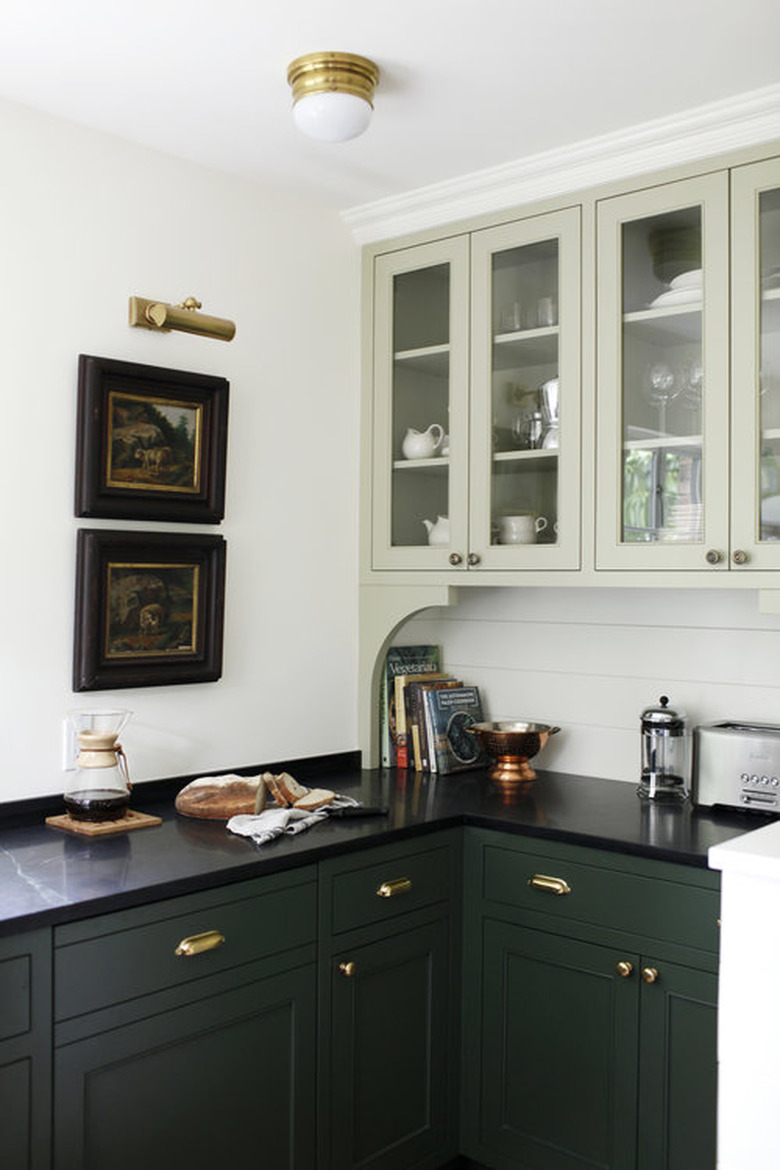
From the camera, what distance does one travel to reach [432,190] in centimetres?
283

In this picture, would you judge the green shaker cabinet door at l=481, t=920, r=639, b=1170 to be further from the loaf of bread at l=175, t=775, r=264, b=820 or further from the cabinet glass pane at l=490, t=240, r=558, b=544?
the cabinet glass pane at l=490, t=240, r=558, b=544

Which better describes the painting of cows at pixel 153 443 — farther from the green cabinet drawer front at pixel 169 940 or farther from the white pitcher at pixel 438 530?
the green cabinet drawer front at pixel 169 940

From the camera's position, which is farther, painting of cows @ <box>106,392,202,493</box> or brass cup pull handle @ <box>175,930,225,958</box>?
painting of cows @ <box>106,392,202,493</box>

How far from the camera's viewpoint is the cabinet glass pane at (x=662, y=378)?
246 cm

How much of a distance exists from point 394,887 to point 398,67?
1.66m

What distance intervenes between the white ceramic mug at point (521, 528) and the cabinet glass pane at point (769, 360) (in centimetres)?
55

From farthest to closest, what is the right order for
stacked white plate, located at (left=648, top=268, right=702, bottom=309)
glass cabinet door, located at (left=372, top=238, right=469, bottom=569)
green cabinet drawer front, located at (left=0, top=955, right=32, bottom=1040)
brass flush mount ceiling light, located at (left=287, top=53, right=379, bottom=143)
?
1. glass cabinet door, located at (left=372, top=238, right=469, bottom=569)
2. stacked white plate, located at (left=648, top=268, right=702, bottom=309)
3. brass flush mount ceiling light, located at (left=287, top=53, right=379, bottom=143)
4. green cabinet drawer front, located at (left=0, top=955, right=32, bottom=1040)

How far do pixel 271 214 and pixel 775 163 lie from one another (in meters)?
1.22

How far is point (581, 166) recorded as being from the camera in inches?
103

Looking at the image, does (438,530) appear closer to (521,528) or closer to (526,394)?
(521,528)

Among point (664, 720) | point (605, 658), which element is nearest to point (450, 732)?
point (605, 658)

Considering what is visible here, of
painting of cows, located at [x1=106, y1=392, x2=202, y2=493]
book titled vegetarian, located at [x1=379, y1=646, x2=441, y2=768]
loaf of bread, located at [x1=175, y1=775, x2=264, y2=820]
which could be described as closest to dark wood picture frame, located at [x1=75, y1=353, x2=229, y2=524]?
painting of cows, located at [x1=106, y1=392, x2=202, y2=493]

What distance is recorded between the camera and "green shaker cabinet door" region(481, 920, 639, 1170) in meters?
2.25

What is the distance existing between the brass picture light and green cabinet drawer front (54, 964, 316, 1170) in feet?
4.48
